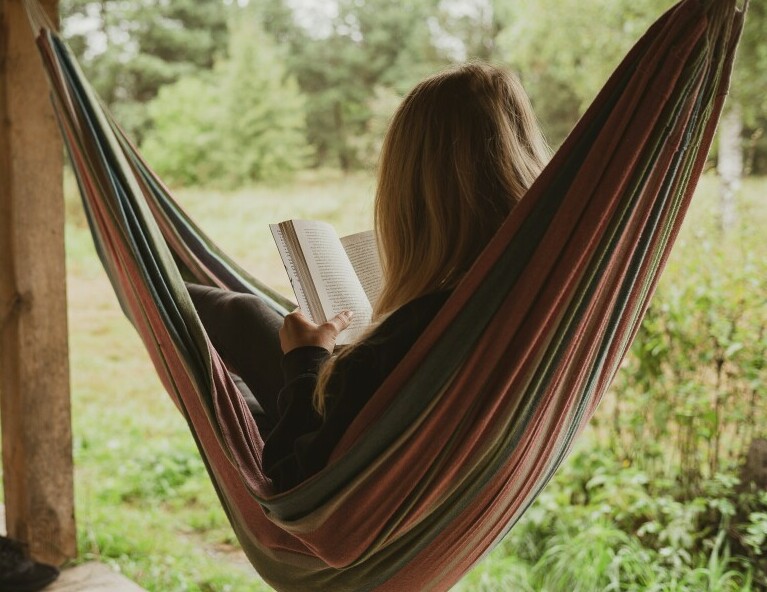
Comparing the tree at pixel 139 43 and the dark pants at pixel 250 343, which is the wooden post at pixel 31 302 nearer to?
the dark pants at pixel 250 343

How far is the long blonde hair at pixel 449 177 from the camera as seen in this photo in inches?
45.7

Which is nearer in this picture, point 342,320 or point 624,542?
point 342,320

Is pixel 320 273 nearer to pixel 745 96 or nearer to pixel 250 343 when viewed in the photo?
pixel 250 343

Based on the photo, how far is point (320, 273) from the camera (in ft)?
4.24

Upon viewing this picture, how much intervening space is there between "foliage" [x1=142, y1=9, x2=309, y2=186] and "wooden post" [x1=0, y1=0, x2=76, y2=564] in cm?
403

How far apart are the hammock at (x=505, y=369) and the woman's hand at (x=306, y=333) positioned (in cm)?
16

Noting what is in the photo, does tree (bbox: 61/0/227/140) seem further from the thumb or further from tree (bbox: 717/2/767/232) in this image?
the thumb

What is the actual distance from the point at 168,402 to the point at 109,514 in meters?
1.93

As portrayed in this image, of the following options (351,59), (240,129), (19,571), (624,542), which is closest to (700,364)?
(624,542)

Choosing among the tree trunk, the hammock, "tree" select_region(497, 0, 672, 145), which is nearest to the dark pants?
the hammock

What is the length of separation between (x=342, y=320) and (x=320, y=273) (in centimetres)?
8

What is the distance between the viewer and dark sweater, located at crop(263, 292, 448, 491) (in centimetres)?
113

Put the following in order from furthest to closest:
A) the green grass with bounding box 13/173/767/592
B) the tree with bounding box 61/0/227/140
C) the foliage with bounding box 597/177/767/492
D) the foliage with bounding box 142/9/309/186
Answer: the tree with bounding box 61/0/227/140 < the foliage with bounding box 142/9/309/186 < the green grass with bounding box 13/173/767/592 < the foliage with bounding box 597/177/767/492

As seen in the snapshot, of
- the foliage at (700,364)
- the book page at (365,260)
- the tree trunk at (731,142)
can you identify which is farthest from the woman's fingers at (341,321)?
the tree trunk at (731,142)
